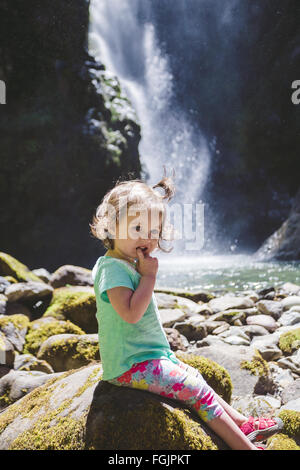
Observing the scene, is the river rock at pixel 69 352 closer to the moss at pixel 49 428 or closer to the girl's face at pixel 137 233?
the moss at pixel 49 428

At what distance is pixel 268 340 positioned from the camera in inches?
173

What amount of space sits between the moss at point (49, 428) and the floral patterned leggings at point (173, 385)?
32cm

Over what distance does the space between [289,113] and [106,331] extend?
20765 millimetres

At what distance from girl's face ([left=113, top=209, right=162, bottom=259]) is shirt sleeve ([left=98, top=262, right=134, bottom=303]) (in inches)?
5.4

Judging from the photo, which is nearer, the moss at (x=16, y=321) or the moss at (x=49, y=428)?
the moss at (x=49, y=428)

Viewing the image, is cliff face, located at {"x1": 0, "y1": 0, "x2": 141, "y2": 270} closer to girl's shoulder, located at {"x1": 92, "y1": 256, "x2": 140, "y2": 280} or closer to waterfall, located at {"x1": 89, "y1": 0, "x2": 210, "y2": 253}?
waterfall, located at {"x1": 89, "y1": 0, "x2": 210, "y2": 253}

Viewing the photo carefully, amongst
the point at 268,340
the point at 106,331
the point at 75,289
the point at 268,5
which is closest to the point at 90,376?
the point at 106,331

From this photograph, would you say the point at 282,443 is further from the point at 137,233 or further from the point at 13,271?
the point at 13,271

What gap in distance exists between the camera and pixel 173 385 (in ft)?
5.69

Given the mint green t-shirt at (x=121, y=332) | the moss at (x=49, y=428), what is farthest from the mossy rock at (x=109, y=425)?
the mint green t-shirt at (x=121, y=332)

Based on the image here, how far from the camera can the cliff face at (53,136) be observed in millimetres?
16391

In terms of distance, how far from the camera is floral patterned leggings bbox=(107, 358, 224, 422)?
1.73 meters

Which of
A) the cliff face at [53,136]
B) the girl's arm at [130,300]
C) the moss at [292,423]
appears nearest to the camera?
the girl's arm at [130,300]
